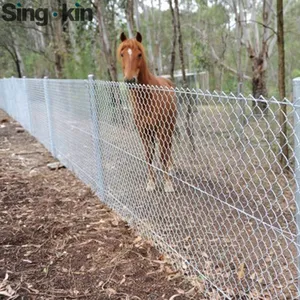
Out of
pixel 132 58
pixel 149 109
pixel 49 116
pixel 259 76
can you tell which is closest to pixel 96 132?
pixel 149 109

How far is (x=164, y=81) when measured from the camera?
5820 millimetres

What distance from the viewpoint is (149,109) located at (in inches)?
163

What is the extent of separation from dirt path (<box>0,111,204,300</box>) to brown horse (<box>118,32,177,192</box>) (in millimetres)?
781

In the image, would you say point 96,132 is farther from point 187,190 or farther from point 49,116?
point 49,116

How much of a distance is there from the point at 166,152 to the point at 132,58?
1.36 m

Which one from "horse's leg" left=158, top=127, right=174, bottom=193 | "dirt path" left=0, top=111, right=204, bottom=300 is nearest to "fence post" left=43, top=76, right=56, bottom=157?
"dirt path" left=0, top=111, right=204, bottom=300

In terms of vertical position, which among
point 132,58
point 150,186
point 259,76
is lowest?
point 150,186

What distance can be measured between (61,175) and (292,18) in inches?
976

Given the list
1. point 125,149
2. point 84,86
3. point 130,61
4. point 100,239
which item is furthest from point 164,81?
point 100,239

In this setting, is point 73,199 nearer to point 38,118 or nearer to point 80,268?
point 80,268

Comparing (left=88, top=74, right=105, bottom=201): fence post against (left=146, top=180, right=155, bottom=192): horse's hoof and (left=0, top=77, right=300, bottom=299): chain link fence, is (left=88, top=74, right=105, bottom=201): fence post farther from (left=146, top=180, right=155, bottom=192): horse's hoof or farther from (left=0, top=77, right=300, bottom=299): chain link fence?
(left=146, top=180, right=155, bottom=192): horse's hoof

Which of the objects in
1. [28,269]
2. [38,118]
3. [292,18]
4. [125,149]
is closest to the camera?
[28,269]

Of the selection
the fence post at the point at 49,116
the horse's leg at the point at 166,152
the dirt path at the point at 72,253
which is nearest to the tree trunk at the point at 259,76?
the fence post at the point at 49,116

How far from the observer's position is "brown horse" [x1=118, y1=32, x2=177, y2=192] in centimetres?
397
